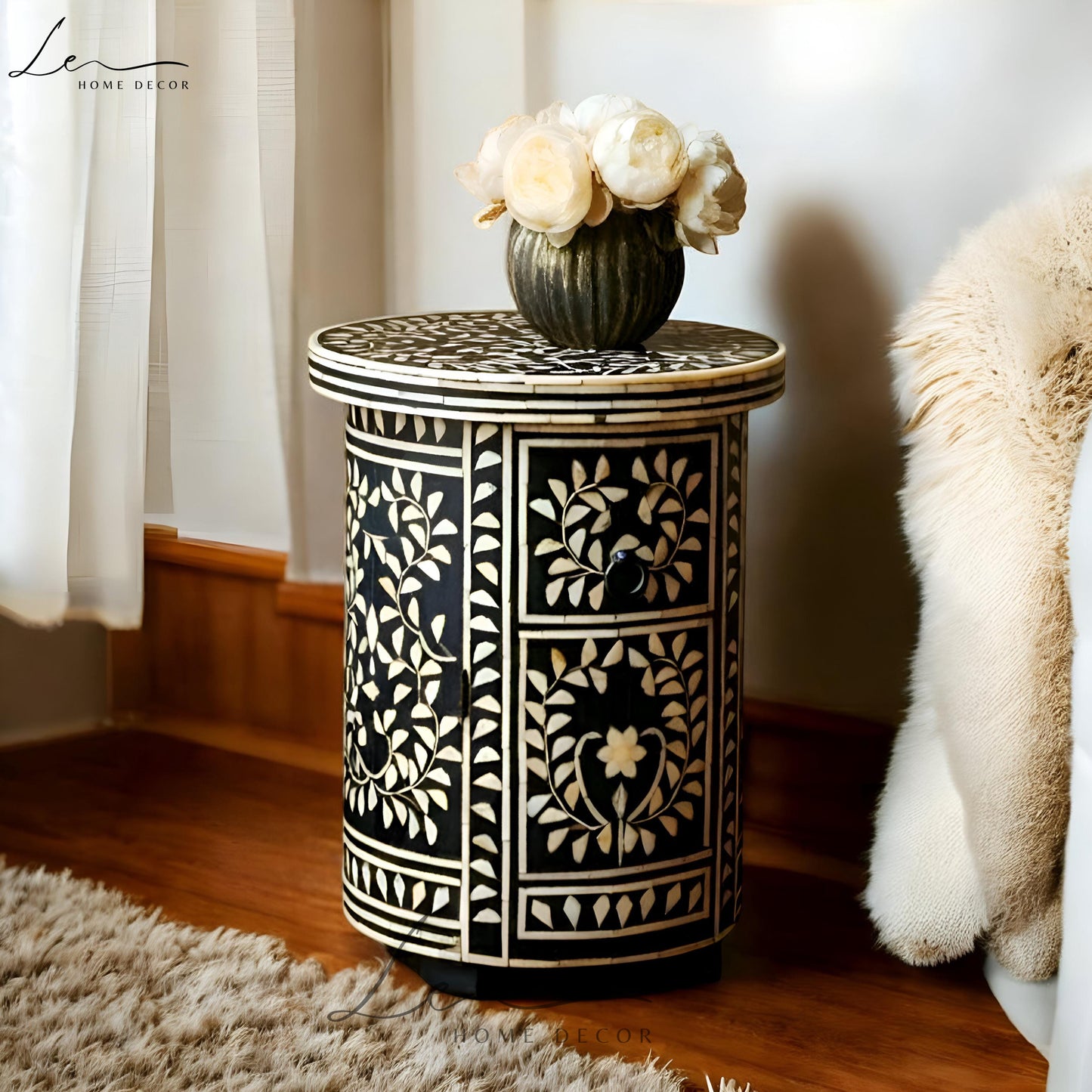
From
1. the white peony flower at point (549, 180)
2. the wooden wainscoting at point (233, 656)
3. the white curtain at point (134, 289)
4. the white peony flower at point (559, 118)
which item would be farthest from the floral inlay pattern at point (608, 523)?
the wooden wainscoting at point (233, 656)

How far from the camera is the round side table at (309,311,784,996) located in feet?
4.19

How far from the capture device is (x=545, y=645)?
4.29ft

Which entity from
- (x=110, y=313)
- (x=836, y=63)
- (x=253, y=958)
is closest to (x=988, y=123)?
(x=836, y=63)

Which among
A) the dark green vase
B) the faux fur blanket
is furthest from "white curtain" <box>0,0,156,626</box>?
the faux fur blanket

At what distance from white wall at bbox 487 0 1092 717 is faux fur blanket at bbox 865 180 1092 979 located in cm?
15

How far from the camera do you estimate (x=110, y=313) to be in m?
1.64

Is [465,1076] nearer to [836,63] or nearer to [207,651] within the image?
[207,651]

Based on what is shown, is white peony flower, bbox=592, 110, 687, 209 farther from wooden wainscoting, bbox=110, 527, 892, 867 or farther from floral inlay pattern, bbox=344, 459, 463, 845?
wooden wainscoting, bbox=110, 527, 892, 867

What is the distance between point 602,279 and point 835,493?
0.47 meters

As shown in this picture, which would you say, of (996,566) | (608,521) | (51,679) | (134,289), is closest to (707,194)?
(608,521)

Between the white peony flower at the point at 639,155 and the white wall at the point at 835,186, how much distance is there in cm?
35

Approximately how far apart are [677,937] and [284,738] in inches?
32.6

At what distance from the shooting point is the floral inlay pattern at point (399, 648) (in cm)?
133

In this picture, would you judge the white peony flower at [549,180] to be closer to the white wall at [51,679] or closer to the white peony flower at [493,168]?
the white peony flower at [493,168]
